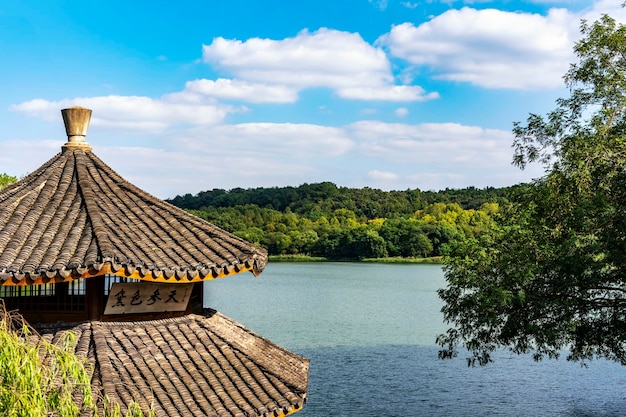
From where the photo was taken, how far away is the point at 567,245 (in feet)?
38.0

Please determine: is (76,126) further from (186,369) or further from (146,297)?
(186,369)

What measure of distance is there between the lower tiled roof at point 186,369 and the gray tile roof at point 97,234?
613mm

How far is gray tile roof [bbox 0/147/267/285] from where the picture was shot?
485 cm

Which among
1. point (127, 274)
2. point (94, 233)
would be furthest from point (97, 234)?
point (127, 274)

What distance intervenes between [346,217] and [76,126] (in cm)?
7683

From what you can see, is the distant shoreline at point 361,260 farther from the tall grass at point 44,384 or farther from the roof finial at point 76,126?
the tall grass at point 44,384

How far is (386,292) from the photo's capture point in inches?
1580

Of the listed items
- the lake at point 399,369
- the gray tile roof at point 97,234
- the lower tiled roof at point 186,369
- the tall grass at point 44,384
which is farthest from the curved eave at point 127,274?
the lake at point 399,369

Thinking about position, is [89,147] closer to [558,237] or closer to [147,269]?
[147,269]

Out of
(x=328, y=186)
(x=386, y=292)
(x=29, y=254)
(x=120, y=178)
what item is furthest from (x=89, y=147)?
(x=328, y=186)

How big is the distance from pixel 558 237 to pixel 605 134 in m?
2.01

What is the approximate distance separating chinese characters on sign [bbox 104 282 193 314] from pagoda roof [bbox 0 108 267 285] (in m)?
0.34

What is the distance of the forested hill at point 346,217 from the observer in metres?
66.8

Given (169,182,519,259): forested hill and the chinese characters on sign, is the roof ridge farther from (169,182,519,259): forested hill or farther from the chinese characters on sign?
(169,182,519,259): forested hill
